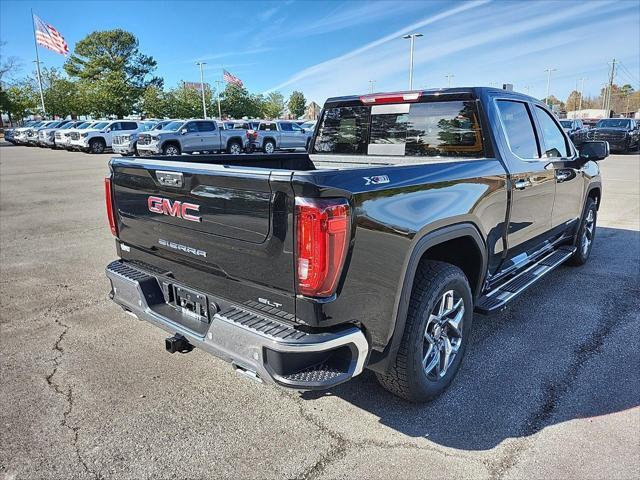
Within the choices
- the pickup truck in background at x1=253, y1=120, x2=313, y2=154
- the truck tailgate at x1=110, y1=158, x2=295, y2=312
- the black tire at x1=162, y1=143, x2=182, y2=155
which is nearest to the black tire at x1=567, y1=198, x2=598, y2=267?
the truck tailgate at x1=110, y1=158, x2=295, y2=312

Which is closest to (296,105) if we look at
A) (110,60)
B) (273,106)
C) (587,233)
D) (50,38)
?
(273,106)

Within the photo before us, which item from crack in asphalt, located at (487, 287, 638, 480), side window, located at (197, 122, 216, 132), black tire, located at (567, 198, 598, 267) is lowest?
crack in asphalt, located at (487, 287, 638, 480)

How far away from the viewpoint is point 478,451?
98.7 inches

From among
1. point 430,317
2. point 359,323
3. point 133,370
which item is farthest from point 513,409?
point 133,370

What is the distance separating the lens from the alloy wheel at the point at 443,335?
9.29ft

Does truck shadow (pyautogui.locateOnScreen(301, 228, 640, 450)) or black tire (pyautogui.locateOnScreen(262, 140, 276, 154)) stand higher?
black tire (pyautogui.locateOnScreen(262, 140, 276, 154))

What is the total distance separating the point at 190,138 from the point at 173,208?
68.1ft

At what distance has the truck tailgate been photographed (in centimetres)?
221

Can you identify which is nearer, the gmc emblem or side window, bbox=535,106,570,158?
the gmc emblem

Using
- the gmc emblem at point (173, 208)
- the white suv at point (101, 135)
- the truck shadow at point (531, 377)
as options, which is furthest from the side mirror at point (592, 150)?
the white suv at point (101, 135)

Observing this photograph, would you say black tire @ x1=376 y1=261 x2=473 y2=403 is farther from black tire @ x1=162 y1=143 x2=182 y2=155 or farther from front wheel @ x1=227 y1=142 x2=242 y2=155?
front wheel @ x1=227 y1=142 x2=242 y2=155

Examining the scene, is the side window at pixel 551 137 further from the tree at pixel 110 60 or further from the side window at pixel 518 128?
the tree at pixel 110 60

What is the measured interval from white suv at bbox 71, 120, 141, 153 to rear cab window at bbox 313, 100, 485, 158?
25665 mm

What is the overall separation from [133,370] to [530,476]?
2565 millimetres
